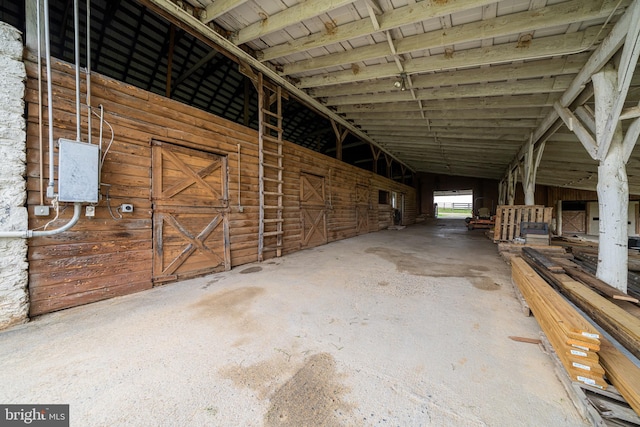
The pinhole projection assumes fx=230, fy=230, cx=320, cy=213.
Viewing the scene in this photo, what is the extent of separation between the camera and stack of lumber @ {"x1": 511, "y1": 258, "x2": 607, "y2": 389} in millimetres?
1552

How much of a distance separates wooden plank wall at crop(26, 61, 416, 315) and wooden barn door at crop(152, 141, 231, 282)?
129mm

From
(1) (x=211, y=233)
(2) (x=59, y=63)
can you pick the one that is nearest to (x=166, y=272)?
(1) (x=211, y=233)

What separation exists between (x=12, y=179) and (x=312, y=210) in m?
5.84

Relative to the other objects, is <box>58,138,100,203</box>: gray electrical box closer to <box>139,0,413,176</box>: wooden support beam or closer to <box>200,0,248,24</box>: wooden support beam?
<box>139,0,413,176</box>: wooden support beam

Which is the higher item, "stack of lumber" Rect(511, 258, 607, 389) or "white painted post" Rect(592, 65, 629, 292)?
"white painted post" Rect(592, 65, 629, 292)

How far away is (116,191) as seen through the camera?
11.0ft

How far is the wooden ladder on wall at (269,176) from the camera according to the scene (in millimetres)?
5508

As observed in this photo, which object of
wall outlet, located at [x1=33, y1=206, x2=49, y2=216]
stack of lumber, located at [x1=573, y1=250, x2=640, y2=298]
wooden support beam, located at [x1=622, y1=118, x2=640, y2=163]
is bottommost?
stack of lumber, located at [x1=573, y1=250, x2=640, y2=298]

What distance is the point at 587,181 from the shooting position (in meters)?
10.0

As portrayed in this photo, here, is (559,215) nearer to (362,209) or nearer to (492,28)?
(362,209)

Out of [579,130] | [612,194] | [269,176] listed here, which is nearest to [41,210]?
[269,176]

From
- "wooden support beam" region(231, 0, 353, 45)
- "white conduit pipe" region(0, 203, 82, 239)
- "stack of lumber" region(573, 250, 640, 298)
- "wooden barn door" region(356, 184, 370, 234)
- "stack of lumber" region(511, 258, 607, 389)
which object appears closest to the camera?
"stack of lumber" region(511, 258, 607, 389)

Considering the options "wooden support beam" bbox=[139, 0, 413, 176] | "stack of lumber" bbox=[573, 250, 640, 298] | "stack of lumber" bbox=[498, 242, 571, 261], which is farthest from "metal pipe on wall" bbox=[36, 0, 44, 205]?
"stack of lumber" bbox=[498, 242, 571, 261]

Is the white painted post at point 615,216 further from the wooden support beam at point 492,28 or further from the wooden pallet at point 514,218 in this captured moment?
the wooden pallet at point 514,218
